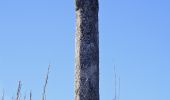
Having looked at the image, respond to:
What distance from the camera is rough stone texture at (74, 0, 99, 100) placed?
5.16 m

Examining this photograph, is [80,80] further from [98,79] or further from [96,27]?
[96,27]

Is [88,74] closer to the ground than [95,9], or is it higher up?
closer to the ground

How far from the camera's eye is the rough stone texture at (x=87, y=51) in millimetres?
5155

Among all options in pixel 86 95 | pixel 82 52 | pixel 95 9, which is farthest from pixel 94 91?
pixel 95 9

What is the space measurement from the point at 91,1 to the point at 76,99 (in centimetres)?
127

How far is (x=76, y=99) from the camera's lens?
5172 millimetres

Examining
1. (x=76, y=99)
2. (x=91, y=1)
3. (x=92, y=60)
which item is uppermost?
(x=91, y=1)

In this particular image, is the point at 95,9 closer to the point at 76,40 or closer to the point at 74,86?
the point at 76,40

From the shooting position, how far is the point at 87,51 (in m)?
5.25

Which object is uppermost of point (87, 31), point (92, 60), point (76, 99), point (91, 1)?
point (91, 1)

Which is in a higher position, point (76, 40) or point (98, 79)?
point (76, 40)

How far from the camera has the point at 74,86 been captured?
208 inches

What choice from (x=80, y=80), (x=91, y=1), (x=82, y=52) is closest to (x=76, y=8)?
(x=91, y=1)

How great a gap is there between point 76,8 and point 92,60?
0.73 m
